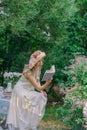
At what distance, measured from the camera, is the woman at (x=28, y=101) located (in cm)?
760

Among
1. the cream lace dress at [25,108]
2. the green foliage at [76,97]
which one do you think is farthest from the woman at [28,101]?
the green foliage at [76,97]

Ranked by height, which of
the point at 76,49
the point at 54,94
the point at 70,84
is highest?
the point at 70,84

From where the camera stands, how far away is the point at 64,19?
1096 cm

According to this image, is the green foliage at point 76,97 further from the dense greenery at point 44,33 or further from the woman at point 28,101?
the dense greenery at point 44,33

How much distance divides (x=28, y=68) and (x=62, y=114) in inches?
41.7

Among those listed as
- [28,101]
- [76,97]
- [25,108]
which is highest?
[76,97]

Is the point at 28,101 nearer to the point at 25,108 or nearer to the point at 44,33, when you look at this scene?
the point at 25,108

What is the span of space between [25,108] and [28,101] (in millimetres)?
140

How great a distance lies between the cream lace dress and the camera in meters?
7.62

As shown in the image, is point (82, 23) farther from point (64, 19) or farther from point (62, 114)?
point (62, 114)

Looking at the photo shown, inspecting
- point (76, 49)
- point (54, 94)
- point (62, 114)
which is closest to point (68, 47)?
point (76, 49)

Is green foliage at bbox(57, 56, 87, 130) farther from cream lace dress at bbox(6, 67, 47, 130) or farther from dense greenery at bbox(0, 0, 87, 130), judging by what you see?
dense greenery at bbox(0, 0, 87, 130)

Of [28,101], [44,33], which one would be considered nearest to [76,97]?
[28,101]

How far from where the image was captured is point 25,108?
7.62 meters
